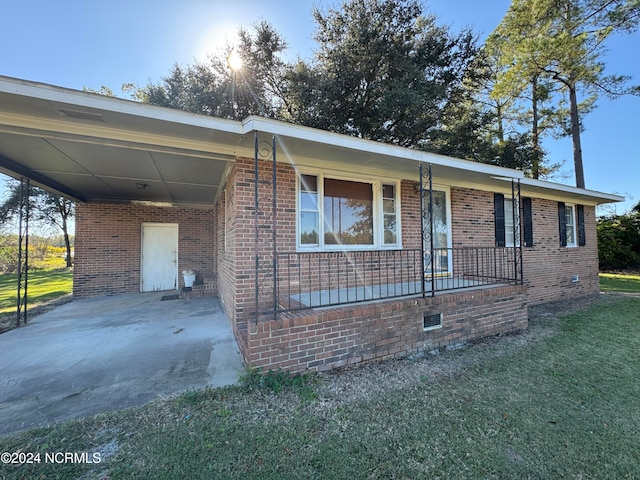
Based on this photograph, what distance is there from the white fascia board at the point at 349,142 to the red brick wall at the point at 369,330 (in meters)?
2.14

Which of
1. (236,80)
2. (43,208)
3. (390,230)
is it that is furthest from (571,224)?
(43,208)

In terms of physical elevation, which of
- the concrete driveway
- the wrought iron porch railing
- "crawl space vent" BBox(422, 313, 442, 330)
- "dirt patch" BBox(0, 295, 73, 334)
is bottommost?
the concrete driveway

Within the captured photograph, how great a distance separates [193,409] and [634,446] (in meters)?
3.62

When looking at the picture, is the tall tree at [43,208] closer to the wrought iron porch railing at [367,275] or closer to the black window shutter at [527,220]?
the wrought iron porch railing at [367,275]

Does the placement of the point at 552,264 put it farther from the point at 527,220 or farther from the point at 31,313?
the point at 31,313

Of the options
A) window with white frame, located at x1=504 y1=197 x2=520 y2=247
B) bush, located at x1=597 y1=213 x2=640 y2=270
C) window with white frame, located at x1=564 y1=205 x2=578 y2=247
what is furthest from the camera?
bush, located at x1=597 y1=213 x2=640 y2=270

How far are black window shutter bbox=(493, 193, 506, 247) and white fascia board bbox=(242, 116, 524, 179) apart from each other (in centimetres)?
208

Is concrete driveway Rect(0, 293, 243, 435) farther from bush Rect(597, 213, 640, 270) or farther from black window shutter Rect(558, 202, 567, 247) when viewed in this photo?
bush Rect(597, 213, 640, 270)

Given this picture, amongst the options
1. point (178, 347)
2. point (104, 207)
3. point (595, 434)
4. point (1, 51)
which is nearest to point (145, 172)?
point (178, 347)

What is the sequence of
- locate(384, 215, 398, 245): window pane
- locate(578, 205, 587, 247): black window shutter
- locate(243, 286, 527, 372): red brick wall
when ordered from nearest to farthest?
1. locate(243, 286, 527, 372): red brick wall
2. locate(384, 215, 398, 245): window pane
3. locate(578, 205, 587, 247): black window shutter

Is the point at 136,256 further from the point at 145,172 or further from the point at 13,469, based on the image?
the point at 13,469

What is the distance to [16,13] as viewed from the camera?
588 centimetres

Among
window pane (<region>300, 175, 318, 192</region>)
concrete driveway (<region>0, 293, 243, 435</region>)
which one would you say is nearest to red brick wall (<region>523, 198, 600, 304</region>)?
window pane (<region>300, 175, 318, 192</region>)

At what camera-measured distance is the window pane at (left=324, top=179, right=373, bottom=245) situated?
4.92 meters
